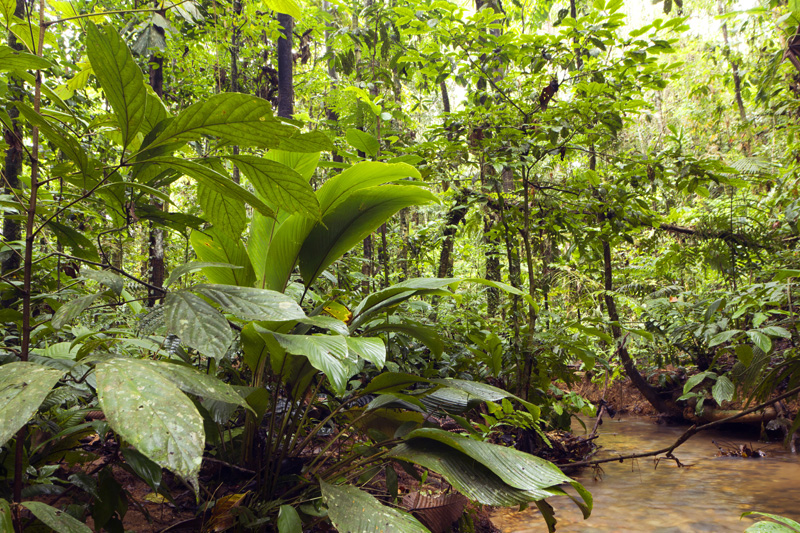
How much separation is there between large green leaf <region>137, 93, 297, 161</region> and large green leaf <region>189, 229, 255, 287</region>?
2.41 feet

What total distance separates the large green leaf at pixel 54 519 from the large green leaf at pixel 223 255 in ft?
3.31

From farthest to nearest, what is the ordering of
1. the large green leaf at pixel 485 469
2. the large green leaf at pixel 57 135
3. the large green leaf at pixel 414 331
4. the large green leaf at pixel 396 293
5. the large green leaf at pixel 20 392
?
the large green leaf at pixel 414 331 < the large green leaf at pixel 396 293 < the large green leaf at pixel 485 469 < the large green leaf at pixel 57 135 < the large green leaf at pixel 20 392

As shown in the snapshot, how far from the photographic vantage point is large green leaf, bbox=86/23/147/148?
89cm

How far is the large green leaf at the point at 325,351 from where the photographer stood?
105cm

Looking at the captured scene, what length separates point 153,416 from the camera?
64 centimetres

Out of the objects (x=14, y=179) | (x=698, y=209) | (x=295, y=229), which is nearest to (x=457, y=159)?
(x=295, y=229)

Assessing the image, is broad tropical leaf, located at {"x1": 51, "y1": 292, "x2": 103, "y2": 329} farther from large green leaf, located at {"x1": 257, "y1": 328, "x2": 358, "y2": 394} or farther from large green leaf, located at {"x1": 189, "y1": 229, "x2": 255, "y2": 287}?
large green leaf, located at {"x1": 189, "y1": 229, "x2": 255, "y2": 287}

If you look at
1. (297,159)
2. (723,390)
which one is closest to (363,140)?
(297,159)

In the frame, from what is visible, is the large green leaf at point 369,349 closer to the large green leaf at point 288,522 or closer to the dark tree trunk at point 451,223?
the large green leaf at point 288,522

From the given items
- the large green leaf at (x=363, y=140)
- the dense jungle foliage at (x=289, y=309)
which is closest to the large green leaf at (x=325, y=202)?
the dense jungle foliage at (x=289, y=309)

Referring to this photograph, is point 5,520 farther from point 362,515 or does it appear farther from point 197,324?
point 362,515

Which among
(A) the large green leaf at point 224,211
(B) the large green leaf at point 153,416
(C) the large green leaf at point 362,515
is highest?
(A) the large green leaf at point 224,211

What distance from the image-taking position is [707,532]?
2432 millimetres

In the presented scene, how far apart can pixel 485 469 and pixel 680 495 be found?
8.37ft
